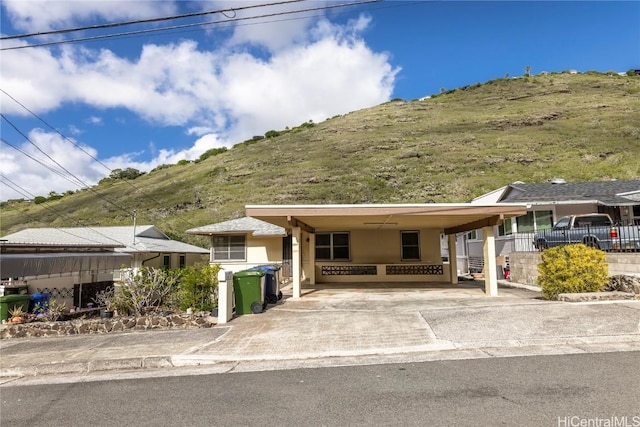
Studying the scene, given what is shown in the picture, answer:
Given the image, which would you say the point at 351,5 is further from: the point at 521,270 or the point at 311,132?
the point at 311,132

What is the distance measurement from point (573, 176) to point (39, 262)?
42.2 m

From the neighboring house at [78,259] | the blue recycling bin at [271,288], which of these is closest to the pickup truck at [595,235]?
the blue recycling bin at [271,288]

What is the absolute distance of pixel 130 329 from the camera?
33.2ft

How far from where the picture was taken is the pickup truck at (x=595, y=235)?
46.0ft

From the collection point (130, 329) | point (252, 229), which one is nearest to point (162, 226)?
point (252, 229)

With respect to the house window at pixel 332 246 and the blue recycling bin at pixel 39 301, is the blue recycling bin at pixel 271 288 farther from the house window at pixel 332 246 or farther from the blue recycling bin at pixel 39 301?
the blue recycling bin at pixel 39 301

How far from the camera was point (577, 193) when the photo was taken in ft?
69.2

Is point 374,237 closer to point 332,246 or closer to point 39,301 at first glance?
point 332,246

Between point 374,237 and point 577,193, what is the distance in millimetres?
11194

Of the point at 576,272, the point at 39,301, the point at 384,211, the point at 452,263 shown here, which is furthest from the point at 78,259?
the point at 576,272

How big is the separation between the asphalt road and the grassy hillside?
34228 mm

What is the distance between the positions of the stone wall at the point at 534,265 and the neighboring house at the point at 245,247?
11374 millimetres

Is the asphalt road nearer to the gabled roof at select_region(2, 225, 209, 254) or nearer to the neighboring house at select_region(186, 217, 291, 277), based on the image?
the neighboring house at select_region(186, 217, 291, 277)

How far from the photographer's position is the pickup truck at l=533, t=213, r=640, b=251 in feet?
46.0
